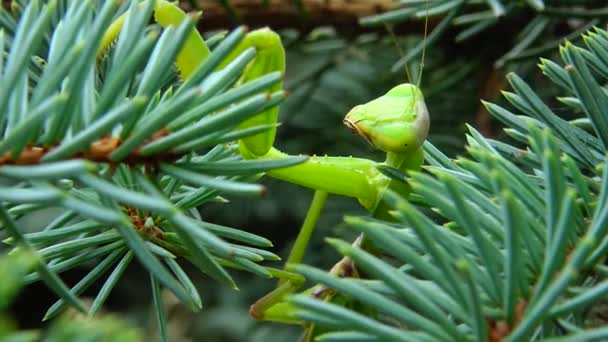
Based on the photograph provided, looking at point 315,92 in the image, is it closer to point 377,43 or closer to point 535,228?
point 377,43

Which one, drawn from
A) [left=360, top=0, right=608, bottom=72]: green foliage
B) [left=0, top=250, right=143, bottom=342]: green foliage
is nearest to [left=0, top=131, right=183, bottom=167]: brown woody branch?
[left=0, top=250, right=143, bottom=342]: green foliage

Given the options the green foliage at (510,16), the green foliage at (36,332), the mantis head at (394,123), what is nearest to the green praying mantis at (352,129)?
the mantis head at (394,123)

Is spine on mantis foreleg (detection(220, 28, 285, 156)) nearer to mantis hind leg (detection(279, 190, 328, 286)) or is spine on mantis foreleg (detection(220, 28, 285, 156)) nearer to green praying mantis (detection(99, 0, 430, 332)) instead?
green praying mantis (detection(99, 0, 430, 332))

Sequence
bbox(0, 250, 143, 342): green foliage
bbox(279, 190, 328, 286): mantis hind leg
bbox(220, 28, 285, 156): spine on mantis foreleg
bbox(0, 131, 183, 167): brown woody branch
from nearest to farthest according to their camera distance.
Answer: bbox(0, 250, 143, 342): green foliage, bbox(0, 131, 183, 167): brown woody branch, bbox(220, 28, 285, 156): spine on mantis foreleg, bbox(279, 190, 328, 286): mantis hind leg

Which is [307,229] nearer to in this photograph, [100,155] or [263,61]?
[263,61]

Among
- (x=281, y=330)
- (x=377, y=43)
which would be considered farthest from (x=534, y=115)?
(x=281, y=330)

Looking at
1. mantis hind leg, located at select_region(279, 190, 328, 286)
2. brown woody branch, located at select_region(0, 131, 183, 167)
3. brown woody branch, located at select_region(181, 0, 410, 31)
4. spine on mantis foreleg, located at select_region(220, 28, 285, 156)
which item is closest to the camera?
brown woody branch, located at select_region(0, 131, 183, 167)

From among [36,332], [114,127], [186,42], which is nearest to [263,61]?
[186,42]
